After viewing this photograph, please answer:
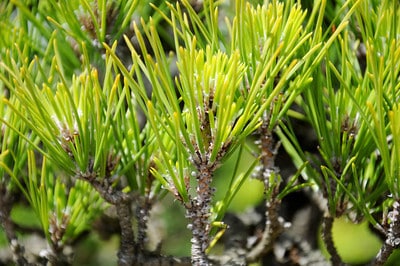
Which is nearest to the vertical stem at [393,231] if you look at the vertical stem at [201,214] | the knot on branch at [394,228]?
the knot on branch at [394,228]

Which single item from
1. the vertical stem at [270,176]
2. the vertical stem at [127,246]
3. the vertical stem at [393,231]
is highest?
the vertical stem at [270,176]

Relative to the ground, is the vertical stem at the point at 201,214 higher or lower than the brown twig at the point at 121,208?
lower

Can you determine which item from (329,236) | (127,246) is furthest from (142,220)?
(329,236)

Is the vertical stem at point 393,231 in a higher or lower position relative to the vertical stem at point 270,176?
lower

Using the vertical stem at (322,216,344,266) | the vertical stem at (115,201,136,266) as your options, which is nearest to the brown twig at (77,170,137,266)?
the vertical stem at (115,201,136,266)

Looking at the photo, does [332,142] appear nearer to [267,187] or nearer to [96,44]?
[267,187]

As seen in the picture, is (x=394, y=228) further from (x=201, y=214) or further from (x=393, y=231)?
(x=201, y=214)

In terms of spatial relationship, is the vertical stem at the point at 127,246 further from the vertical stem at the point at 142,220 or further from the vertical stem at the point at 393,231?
the vertical stem at the point at 393,231

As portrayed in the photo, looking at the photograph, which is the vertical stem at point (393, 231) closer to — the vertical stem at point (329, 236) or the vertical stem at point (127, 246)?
the vertical stem at point (329, 236)

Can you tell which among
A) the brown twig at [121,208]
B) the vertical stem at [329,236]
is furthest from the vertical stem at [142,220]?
the vertical stem at [329,236]

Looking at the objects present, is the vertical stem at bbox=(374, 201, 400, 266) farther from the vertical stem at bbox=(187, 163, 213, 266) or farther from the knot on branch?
the vertical stem at bbox=(187, 163, 213, 266)

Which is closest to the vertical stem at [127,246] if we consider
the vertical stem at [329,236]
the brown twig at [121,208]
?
the brown twig at [121,208]

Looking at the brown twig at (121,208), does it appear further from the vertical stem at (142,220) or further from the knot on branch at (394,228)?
the knot on branch at (394,228)
